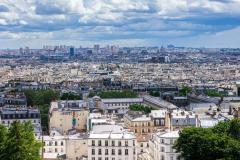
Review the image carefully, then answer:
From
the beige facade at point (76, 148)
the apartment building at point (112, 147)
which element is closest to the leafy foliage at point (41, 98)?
the beige facade at point (76, 148)

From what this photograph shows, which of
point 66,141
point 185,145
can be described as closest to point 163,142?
point 185,145

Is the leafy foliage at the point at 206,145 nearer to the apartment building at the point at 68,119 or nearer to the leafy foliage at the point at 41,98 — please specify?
the apartment building at the point at 68,119

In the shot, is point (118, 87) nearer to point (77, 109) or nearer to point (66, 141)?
point (77, 109)

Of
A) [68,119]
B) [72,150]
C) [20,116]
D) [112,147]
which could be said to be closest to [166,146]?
[112,147]

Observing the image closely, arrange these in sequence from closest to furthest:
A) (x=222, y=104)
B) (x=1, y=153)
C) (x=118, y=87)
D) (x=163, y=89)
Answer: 1. (x=1, y=153)
2. (x=222, y=104)
3. (x=163, y=89)
4. (x=118, y=87)

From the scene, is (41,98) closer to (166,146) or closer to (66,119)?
(66,119)
